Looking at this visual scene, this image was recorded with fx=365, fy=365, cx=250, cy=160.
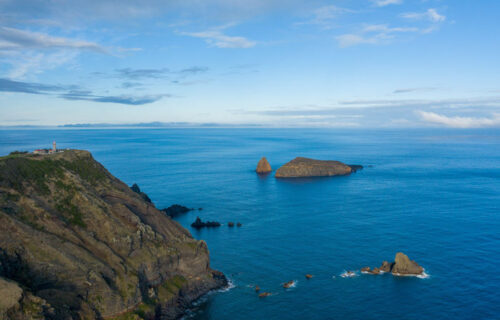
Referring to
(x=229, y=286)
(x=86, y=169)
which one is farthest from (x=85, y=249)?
(x=229, y=286)

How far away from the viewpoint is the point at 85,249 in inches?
1987

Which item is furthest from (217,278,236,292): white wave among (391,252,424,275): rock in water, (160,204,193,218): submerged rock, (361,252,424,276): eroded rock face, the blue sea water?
(160,204,193,218): submerged rock

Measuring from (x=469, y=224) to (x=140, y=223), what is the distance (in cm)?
8236

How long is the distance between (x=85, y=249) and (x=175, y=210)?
187ft

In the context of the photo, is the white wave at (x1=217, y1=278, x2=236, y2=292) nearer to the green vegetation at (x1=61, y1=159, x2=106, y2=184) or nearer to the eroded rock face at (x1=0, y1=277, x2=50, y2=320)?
the eroded rock face at (x1=0, y1=277, x2=50, y2=320)

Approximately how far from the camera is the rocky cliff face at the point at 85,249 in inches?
1741

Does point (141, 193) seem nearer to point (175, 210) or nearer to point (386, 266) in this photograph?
point (175, 210)

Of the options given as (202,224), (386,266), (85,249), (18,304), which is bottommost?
(386,266)

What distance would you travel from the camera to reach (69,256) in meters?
47.7

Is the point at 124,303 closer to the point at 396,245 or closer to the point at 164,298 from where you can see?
the point at 164,298

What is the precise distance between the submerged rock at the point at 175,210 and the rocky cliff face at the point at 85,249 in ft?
124

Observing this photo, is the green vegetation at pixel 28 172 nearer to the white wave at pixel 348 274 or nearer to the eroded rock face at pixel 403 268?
the white wave at pixel 348 274

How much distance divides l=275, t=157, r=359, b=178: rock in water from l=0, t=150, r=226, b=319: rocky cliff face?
107 metres

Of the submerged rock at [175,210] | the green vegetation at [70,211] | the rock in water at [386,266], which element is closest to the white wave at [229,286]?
the green vegetation at [70,211]
